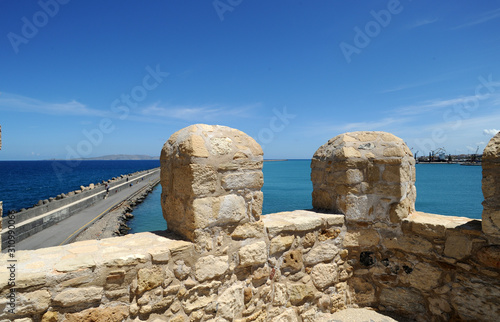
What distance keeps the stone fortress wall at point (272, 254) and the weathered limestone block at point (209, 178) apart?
0.04ft

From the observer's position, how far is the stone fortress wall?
6.70 feet

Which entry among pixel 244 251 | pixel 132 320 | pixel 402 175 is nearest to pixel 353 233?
pixel 402 175

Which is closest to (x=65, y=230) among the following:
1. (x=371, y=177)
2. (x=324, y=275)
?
(x=324, y=275)

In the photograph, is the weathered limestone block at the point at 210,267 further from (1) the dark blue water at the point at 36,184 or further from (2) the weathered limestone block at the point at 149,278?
(1) the dark blue water at the point at 36,184

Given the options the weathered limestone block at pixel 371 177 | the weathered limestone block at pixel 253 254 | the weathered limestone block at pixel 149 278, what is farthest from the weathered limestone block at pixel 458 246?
the weathered limestone block at pixel 149 278

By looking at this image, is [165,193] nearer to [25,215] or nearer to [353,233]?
[353,233]

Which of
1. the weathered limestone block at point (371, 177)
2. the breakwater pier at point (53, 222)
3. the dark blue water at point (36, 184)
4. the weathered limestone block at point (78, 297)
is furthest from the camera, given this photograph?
the dark blue water at point (36, 184)

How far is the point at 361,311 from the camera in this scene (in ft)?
11.3

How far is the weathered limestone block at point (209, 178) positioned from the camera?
8.06ft

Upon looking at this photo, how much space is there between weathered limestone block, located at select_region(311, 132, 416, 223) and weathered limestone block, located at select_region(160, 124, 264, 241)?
1.18 m

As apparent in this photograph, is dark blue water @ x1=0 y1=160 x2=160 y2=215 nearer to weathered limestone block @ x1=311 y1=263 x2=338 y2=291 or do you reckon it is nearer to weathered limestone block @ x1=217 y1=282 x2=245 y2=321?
weathered limestone block @ x1=217 y1=282 x2=245 y2=321

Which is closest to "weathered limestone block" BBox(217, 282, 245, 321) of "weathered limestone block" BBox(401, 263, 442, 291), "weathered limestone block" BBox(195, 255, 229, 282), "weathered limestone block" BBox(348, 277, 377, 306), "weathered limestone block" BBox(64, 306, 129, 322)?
"weathered limestone block" BBox(195, 255, 229, 282)

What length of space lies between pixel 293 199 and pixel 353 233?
27502 millimetres

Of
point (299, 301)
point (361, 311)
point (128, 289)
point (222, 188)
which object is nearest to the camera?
point (128, 289)
